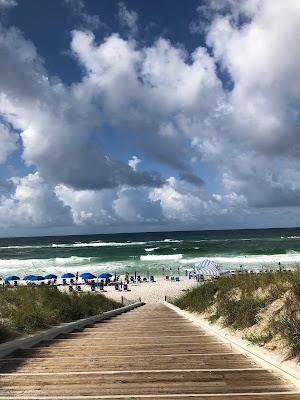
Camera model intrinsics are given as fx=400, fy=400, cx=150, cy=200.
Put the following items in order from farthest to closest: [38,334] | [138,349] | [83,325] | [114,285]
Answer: [114,285]
[83,325]
[38,334]
[138,349]

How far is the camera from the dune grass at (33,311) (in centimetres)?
807

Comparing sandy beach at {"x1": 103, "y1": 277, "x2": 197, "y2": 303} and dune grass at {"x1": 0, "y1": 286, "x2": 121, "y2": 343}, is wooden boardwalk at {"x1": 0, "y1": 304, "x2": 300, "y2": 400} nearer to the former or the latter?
dune grass at {"x1": 0, "y1": 286, "x2": 121, "y2": 343}

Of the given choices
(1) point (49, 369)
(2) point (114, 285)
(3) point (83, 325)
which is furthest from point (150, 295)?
(1) point (49, 369)

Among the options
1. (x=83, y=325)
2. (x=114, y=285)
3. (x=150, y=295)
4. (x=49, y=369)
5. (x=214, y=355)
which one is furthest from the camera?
(x=114, y=285)

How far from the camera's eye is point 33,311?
930 cm

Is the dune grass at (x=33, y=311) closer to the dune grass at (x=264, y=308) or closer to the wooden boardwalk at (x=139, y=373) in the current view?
the wooden boardwalk at (x=139, y=373)

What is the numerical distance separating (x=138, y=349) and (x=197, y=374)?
1943 millimetres

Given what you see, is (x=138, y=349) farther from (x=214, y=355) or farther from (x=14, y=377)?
(x=14, y=377)

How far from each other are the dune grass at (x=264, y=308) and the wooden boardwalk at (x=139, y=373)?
2.55ft

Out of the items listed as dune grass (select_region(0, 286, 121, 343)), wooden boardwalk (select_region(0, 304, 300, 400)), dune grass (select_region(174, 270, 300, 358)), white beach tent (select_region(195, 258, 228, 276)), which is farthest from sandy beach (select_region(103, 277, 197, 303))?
wooden boardwalk (select_region(0, 304, 300, 400))

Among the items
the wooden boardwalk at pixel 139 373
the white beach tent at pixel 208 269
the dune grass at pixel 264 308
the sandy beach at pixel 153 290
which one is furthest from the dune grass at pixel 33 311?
the sandy beach at pixel 153 290

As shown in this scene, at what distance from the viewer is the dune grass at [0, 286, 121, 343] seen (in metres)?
8.07

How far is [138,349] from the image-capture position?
6.29 m

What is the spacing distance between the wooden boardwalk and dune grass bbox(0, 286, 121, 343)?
149 centimetres
